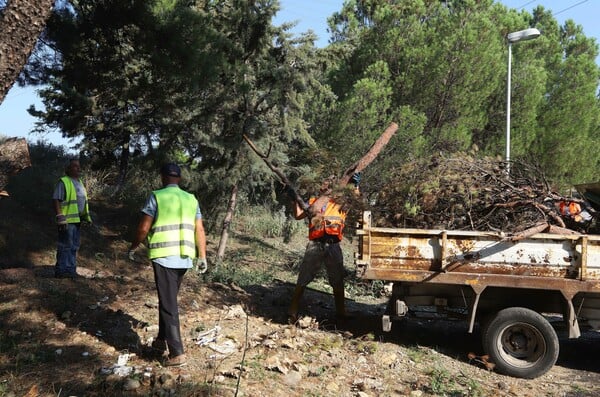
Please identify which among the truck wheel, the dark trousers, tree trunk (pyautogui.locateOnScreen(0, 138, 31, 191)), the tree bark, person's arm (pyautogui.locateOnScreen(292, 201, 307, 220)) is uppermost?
the tree bark

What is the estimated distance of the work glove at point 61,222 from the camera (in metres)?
6.86

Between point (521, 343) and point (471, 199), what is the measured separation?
1668 mm

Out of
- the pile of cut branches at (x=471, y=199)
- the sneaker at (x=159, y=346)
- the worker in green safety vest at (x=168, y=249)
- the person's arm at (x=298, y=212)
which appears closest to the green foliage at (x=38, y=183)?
the person's arm at (x=298, y=212)

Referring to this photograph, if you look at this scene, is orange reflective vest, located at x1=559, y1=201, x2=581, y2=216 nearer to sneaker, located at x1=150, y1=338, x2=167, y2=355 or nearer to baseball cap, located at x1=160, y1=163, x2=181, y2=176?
baseball cap, located at x1=160, y1=163, x2=181, y2=176

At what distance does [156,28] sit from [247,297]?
155 inches

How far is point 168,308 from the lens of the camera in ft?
15.2

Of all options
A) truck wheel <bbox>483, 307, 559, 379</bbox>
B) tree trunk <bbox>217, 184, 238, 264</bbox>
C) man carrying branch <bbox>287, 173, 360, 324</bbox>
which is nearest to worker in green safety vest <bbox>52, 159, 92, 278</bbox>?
man carrying branch <bbox>287, 173, 360, 324</bbox>

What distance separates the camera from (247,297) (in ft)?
24.7

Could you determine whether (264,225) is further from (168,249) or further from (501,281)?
(168,249)

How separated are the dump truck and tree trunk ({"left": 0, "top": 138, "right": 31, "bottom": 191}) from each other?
11.5 feet

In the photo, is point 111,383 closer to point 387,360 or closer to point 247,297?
point 387,360

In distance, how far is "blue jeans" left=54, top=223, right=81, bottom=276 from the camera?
692 centimetres

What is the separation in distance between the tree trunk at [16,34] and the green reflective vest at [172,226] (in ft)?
4.97

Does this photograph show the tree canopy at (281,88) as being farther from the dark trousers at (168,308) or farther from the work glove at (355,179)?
the dark trousers at (168,308)
